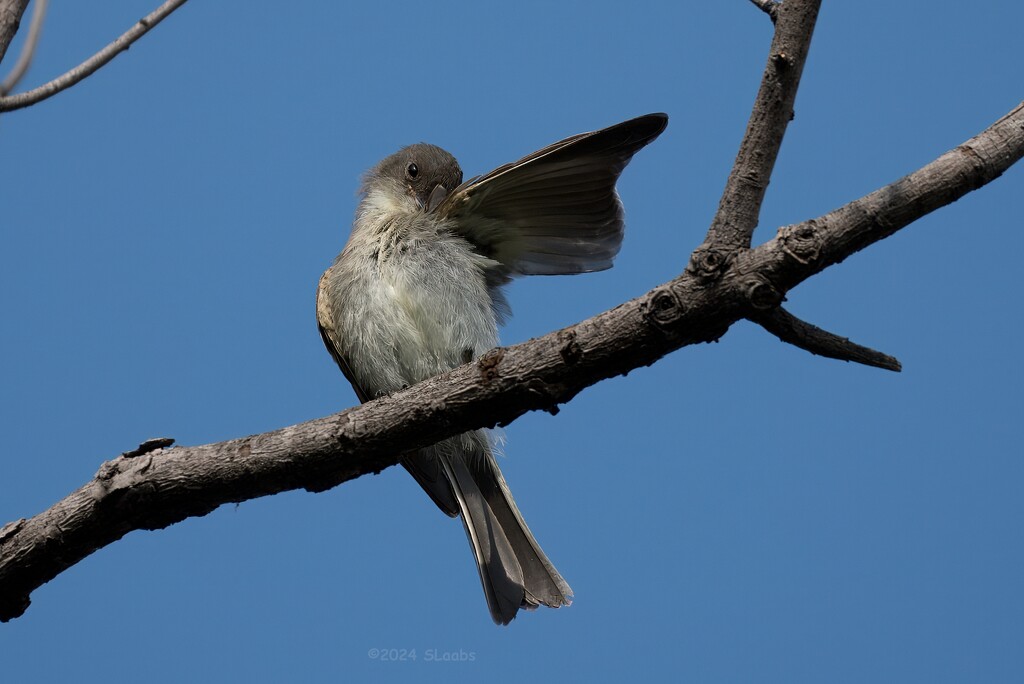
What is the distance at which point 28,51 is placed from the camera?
3793mm

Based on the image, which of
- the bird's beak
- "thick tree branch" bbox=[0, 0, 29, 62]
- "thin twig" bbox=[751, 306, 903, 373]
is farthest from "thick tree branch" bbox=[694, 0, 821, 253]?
the bird's beak

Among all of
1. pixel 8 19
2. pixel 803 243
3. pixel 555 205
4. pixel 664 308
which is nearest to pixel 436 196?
pixel 555 205

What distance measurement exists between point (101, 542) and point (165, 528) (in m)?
0.25

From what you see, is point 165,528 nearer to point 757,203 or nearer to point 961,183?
point 757,203

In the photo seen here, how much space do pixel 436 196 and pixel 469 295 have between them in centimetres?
103

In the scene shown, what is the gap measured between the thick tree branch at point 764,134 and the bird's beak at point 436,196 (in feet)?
10.1

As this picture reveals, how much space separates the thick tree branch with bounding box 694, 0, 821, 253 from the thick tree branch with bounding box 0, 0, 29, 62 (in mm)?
2811

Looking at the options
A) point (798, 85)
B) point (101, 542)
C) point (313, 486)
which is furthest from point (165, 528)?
point (798, 85)

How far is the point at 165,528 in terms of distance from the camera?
13.3 ft

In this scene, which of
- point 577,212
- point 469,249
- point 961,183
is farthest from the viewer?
point 469,249

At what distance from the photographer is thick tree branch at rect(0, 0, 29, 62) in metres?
3.86

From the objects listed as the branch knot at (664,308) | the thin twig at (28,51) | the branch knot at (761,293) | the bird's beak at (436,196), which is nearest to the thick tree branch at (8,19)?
the thin twig at (28,51)

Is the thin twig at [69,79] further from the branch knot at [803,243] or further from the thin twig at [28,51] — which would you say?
the branch knot at [803,243]

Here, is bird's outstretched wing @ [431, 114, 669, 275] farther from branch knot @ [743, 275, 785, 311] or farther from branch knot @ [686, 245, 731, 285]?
branch knot @ [743, 275, 785, 311]
